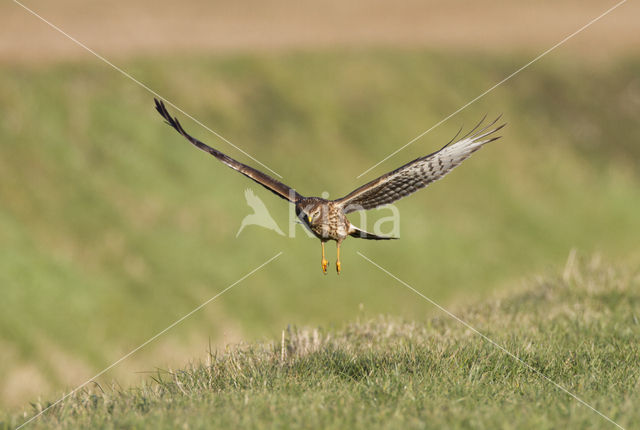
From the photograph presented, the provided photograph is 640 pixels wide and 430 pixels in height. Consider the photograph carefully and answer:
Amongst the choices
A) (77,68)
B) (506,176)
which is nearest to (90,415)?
(77,68)

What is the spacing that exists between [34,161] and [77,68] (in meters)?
4.25

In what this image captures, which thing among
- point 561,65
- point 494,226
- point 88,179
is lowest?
point 494,226

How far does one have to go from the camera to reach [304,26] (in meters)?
34.4

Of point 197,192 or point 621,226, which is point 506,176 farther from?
point 197,192

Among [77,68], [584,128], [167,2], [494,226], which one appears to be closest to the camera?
[77,68]

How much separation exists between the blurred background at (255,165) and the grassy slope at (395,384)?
4.49 m

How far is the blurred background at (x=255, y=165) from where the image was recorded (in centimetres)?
1628

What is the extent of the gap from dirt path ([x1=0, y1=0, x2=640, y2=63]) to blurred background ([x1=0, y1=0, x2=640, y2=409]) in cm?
22

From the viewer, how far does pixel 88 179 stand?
725 inches

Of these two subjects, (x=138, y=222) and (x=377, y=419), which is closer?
(x=377, y=419)

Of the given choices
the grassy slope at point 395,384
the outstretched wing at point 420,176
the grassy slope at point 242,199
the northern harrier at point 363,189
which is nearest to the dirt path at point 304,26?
the grassy slope at point 242,199

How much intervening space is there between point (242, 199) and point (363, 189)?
13512mm

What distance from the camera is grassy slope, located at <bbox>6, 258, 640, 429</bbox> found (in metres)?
4.51

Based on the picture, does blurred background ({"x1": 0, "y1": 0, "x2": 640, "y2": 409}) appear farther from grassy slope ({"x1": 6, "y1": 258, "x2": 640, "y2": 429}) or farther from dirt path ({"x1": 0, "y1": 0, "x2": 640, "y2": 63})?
grassy slope ({"x1": 6, "y1": 258, "x2": 640, "y2": 429})
